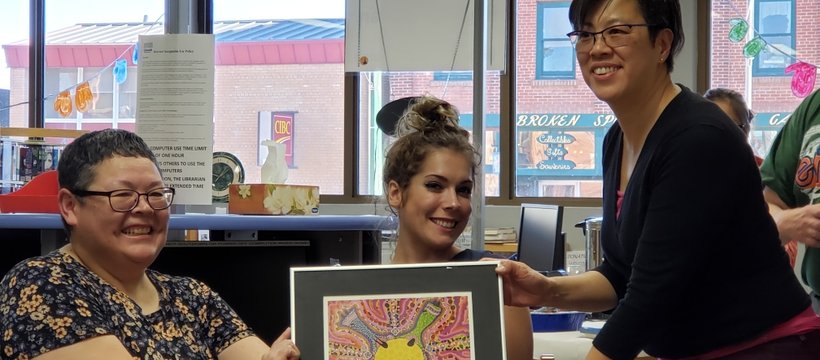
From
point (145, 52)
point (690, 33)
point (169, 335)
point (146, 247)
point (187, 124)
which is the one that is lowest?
point (169, 335)

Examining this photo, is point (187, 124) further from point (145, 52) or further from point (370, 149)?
point (370, 149)

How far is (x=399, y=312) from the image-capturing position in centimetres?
156

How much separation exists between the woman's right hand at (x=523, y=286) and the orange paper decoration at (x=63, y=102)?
6460 millimetres

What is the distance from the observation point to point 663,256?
1.46 metres

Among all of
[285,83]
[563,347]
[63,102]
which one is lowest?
[563,347]

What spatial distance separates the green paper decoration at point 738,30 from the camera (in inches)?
255

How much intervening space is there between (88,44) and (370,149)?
245 cm

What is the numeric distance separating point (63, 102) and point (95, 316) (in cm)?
613

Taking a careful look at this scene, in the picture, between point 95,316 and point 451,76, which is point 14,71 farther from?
point 95,316

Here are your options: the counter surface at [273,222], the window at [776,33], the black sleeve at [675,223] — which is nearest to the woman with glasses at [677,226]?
the black sleeve at [675,223]

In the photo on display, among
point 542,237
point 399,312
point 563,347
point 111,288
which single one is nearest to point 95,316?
point 111,288

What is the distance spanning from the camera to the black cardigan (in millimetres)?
1447

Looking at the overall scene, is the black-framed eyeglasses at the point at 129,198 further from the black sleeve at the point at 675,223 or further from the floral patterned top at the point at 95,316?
the black sleeve at the point at 675,223

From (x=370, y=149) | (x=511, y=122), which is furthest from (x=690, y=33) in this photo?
(x=370, y=149)
